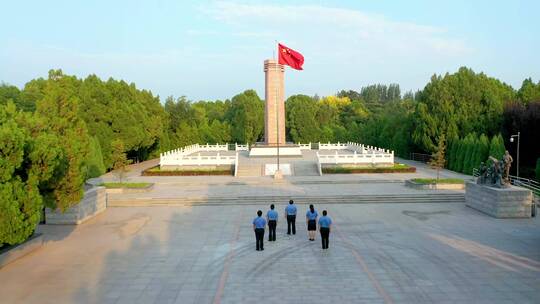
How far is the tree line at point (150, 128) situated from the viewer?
10.9 metres

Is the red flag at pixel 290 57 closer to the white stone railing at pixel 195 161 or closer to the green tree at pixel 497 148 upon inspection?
the white stone railing at pixel 195 161

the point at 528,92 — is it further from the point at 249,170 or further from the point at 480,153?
the point at 249,170

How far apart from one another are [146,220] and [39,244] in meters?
4.36

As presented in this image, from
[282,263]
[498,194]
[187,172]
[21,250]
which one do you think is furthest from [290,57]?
[21,250]

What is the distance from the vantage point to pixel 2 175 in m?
9.69

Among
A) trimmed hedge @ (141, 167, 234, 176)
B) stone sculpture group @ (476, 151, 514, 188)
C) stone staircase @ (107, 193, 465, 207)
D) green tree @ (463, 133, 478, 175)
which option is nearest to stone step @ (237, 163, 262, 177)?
trimmed hedge @ (141, 167, 234, 176)

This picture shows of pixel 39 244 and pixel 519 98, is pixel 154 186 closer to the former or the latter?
pixel 39 244

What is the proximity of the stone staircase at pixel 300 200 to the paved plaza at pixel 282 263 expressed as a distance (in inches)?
139

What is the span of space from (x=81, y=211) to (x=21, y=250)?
4.47 metres

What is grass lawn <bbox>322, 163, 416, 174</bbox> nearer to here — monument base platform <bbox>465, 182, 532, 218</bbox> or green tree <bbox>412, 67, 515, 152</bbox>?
green tree <bbox>412, 67, 515, 152</bbox>

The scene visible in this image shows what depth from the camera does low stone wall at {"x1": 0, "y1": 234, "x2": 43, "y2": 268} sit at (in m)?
11.3

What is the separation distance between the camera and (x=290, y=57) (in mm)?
32031

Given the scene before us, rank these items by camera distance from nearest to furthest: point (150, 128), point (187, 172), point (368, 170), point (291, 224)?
point (291, 224) < point (368, 170) < point (187, 172) < point (150, 128)

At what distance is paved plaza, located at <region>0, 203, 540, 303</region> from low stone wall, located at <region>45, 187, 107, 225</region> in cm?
46
